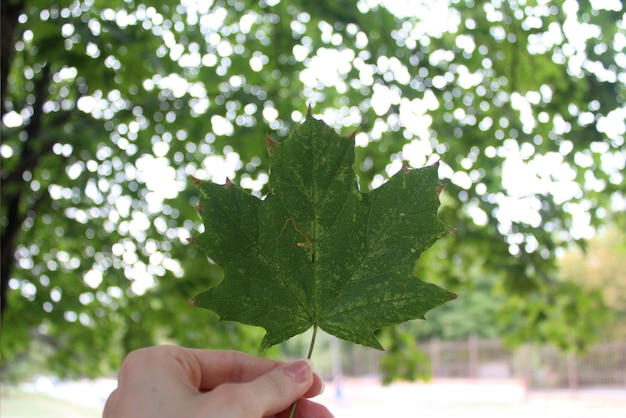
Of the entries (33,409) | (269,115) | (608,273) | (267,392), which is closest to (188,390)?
(267,392)

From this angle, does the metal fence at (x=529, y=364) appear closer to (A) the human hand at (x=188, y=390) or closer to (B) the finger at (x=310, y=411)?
(B) the finger at (x=310, y=411)

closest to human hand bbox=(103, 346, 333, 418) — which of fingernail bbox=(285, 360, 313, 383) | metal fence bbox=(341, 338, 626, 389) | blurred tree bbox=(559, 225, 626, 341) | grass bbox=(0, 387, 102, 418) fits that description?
fingernail bbox=(285, 360, 313, 383)

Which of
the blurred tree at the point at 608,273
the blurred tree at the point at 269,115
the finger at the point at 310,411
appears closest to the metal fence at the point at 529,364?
the blurred tree at the point at 608,273

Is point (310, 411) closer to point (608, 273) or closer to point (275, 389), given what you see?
point (275, 389)

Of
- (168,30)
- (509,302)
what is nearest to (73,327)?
(168,30)

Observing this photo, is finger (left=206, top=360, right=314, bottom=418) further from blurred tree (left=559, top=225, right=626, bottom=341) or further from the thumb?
blurred tree (left=559, top=225, right=626, bottom=341)

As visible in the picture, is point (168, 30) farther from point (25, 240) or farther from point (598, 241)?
point (598, 241)
